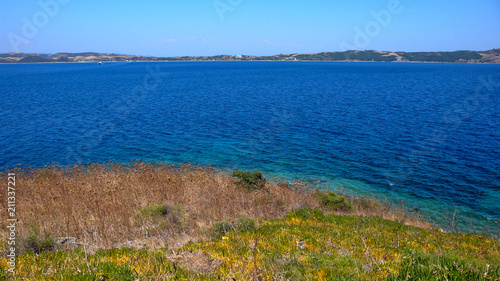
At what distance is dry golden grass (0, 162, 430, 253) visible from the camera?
908cm

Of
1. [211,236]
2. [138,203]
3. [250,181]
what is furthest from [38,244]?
[250,181]

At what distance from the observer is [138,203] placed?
501 inches

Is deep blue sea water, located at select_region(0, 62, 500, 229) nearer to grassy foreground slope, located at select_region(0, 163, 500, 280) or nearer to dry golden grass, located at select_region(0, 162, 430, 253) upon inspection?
dry golden grass, located at select_region(0, 162, 430, 253)

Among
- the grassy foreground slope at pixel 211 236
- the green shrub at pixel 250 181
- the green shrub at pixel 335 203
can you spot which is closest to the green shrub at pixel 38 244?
the grassy foreground slope at pixel 211 236

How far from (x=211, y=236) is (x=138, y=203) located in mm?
5793

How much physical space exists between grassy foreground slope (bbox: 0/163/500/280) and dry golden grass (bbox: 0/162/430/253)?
6 centimetres

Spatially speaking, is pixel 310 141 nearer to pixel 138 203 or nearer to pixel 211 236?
pixel 138 203

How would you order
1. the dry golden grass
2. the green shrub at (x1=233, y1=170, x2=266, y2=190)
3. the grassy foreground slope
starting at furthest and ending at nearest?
the green shrub at (x1=233, y1=170, x2=266, y2=190)
the dry golden grass
the grassy foreground slope

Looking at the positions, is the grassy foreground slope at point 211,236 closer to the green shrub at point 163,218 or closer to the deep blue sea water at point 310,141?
the green shrub at point 163,218

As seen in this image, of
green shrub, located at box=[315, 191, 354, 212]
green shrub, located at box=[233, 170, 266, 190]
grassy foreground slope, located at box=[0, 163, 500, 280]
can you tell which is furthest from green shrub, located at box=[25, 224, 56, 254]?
green shrub, located at box=[315, 191, 354, 212]

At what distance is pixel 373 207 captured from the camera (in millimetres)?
16484

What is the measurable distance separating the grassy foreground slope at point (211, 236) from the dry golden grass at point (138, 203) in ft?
0.20

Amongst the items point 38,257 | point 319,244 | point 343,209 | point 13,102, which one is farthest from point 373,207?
point 13,102

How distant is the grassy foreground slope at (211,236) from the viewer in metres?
5.23
